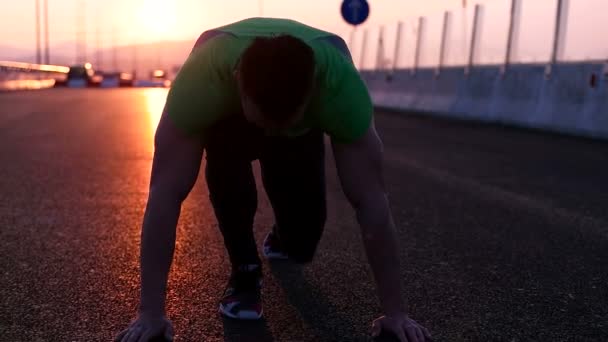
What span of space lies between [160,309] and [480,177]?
18.1 ft

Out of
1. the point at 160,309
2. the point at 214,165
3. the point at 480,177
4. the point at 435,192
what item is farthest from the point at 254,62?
the point at 480,177

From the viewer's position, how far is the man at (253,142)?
7.18 feet

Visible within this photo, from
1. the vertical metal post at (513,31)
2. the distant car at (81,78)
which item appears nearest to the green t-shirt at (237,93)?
the vertical metal post at (513,31)

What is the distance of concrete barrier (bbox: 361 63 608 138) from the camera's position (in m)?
11.9

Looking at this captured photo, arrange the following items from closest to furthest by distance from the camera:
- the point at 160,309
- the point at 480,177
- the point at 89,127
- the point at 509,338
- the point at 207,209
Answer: the point at 160,309
the point at 509,338
the point at 207,209
the point at 480,177
the point at 89,127

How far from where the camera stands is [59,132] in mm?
12297

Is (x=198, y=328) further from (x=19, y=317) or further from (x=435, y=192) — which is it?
(x=435, y=192)

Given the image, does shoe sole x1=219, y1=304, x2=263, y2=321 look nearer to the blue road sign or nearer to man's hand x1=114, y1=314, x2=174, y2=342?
man's hand x1=114, y1=314, x2=174, y2=342

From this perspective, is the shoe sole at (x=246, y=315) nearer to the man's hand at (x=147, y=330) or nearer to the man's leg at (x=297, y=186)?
the man's hand at (x=147, y=330)

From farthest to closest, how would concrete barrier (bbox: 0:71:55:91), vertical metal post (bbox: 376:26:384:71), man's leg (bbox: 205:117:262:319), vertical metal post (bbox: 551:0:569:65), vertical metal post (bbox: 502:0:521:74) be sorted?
concrete barrier (bbox: 0:71:55:91), vertical metal post (bbox: 376:26:384:71), vertical metal post (bbox: 502:0:521:74), vertical metal post (bbox: 551:0:569:65), man's leg (bbox: 205:117:262:319)

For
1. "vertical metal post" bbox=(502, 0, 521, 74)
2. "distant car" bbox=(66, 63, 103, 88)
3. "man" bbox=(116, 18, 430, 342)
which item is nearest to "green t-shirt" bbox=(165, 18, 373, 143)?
"man" bbox=(116, 18, 430, 342)

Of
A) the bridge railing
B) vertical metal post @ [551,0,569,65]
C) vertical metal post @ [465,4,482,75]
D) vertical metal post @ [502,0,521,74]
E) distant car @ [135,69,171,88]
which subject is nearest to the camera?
vertical metal post @ [551,0,569,65]

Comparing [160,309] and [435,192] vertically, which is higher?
[160,309]

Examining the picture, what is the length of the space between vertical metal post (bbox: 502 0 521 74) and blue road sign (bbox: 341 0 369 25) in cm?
322
